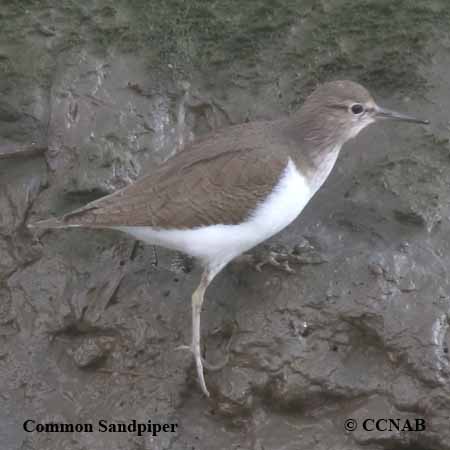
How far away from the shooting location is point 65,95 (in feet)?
19.9

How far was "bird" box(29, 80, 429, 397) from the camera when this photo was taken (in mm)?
4930

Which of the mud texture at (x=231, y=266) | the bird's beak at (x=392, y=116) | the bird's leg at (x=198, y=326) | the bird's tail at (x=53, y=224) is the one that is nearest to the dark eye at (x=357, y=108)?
the bird's beak at (x=392, y=116)

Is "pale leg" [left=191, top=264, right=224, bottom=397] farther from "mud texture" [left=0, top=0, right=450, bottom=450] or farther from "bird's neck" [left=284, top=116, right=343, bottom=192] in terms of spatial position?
"bird's neck" [left=284, top=116, right=343, bottom=192]

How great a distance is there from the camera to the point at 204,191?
498 centimetres

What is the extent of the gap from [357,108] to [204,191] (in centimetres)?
109

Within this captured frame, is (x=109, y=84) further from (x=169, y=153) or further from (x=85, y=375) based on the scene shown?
(x=85, y=375)

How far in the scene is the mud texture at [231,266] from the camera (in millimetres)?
4855

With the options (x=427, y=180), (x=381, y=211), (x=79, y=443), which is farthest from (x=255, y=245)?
(x=79, y=443)

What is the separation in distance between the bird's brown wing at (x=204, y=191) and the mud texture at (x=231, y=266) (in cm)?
57

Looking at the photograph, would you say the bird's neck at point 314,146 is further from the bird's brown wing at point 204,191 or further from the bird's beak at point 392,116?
the bird's beak at point 392,116

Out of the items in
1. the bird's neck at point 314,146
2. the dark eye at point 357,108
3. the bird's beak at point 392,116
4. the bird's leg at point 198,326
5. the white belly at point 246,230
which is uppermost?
the dark eye at point 357,108

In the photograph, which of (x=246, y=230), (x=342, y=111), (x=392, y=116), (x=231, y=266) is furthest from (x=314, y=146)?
(x=231, y=266)

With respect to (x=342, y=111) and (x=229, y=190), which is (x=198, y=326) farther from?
(x=342, y=111)

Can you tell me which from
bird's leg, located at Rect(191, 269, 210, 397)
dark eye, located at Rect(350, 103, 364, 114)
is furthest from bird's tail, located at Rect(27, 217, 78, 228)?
dark eye, located at Rect(350, 103, 364, 114)
